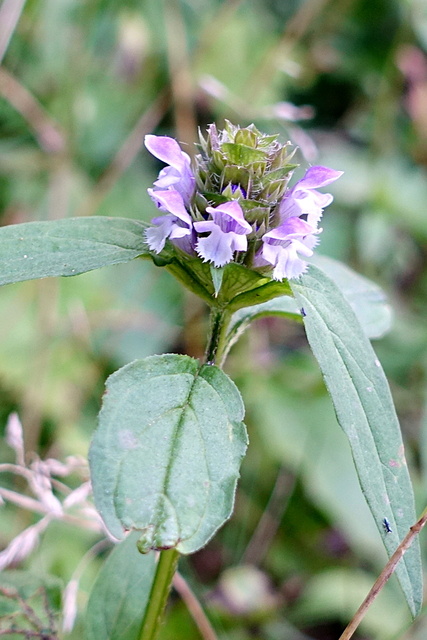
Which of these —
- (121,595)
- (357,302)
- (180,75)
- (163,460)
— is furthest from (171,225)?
(180,75)

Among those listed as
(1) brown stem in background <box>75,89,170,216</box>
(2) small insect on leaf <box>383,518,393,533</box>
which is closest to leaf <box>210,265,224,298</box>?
(2) small insect on leaf <box>383,518,393,533</box>

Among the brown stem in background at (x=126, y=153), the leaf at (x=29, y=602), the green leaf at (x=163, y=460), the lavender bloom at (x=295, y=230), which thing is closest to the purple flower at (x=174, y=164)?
the lavender bloom at (x=295, y=230)

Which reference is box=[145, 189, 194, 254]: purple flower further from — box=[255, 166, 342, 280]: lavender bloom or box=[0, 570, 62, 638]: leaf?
box=[0, 570, 62, 638]: leaf

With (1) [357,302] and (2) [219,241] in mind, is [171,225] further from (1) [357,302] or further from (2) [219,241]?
(1) [357,302]

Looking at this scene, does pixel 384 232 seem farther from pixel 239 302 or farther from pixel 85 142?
pixel 239 302

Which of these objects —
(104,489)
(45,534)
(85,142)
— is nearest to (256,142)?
(104,489)
